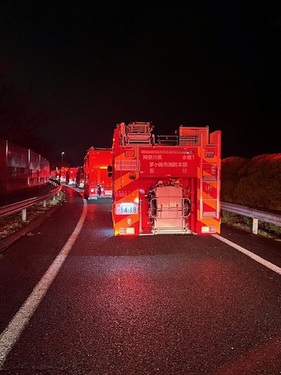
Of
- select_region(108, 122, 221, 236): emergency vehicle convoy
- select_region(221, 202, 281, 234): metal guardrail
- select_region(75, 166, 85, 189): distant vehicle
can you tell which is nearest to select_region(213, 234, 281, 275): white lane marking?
select_region(108, 122, 221, 236): emergency vehicle convoy

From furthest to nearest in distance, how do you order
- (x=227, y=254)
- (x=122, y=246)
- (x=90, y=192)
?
(x=90, y=192), (x=122, y=246), (x=227, y=254)

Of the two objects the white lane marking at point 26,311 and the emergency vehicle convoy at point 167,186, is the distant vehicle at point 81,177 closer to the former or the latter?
the emergency vehicle convoy at point 167,186

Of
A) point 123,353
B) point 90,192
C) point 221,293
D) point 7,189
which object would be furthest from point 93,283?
point 90,192

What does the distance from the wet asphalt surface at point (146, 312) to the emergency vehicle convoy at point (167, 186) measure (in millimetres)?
1126

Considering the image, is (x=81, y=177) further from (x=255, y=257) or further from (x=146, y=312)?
(x=146, y=312)

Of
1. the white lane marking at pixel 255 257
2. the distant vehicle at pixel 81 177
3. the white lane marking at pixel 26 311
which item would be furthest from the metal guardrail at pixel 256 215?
the distant vehicle at pixel 81 177

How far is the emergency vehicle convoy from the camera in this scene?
10.5 m

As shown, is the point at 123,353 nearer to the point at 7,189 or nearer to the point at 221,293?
the point at 221,293

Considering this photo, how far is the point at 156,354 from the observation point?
4137mm


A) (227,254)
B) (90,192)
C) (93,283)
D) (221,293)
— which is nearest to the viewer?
(221,293)

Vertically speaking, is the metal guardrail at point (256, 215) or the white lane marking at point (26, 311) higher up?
the metal guardrail at point (256, 215)

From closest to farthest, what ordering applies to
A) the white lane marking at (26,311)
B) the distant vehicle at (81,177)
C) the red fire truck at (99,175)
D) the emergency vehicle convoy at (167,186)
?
1. the white lane marking at (26,311)
2. the emergency vehicle convoy at (167,186)
3. the red fire truck at (99,175)
4. the distant vehicle at (81,177)

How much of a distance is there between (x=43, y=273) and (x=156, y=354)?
376 cm

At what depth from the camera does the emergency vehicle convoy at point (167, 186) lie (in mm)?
10547
